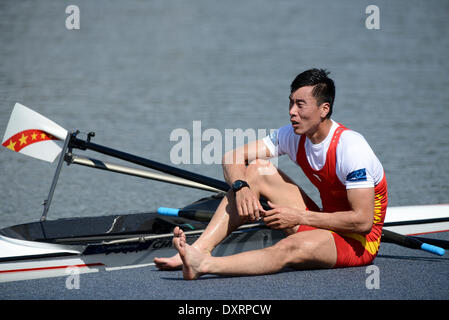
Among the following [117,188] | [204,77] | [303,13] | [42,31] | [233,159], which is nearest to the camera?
[233,159]

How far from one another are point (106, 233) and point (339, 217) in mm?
1523

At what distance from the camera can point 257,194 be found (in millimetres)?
3611

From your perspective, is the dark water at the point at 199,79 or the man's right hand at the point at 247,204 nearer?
the man's right hand at the point at 247,204

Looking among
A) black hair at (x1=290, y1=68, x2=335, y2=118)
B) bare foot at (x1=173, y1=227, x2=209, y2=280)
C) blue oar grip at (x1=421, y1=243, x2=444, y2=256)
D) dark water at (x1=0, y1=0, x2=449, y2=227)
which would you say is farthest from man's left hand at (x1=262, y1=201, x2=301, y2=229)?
dark water at (x1=0, y1=0, x2=449, y2=227)

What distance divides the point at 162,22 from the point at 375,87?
9.20 metres

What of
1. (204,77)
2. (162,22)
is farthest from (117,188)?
(162,22)

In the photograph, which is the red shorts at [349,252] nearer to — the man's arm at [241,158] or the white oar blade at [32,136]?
the man's arm at [241,158]

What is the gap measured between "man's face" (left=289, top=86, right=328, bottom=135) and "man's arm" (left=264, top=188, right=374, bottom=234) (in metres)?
0.40

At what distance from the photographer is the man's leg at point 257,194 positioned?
3.48 m

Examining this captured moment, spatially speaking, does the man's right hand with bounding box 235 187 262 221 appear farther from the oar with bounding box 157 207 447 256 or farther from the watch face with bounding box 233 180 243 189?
the oar with bounding box 157 207 447 256

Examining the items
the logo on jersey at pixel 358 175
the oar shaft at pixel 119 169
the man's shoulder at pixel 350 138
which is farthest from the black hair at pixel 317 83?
the oar shaft at pixel 119 169
